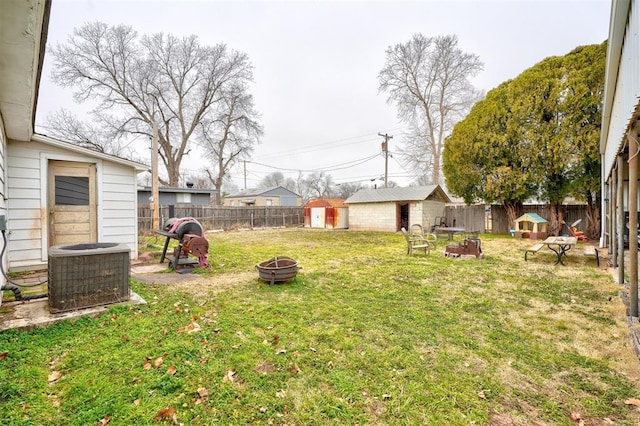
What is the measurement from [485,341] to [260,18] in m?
15.1

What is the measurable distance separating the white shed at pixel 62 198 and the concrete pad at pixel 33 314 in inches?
92.0

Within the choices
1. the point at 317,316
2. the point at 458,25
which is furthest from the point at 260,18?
the point at 317,316

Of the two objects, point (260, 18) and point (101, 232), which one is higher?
point (260, 18)

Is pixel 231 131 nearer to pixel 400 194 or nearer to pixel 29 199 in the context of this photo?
pixel 400 194

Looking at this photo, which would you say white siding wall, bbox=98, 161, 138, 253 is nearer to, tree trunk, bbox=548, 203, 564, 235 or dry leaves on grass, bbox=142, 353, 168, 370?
dry leaves on grass, bbox=142, 353, 168, 370

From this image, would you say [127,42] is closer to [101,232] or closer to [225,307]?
[101,232]

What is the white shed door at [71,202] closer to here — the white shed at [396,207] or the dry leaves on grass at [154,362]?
the dry leaves on grass at [154,362]

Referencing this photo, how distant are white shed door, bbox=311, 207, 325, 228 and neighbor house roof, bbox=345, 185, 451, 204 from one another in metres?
2.31

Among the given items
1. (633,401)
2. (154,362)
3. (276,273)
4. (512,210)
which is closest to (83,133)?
(276,273)

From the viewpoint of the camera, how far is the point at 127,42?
2020cm

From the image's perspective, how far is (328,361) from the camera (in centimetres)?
260

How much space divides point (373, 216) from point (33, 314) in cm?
1682

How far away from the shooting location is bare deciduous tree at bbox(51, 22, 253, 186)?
19.3m

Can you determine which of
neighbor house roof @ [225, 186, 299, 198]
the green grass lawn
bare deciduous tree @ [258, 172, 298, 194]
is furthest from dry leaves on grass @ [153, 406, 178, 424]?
bare deciduous tree @ [258, 172, 298, 194]
